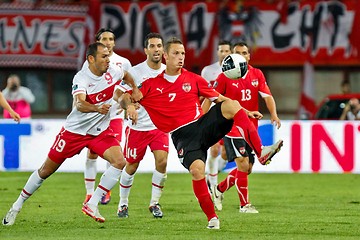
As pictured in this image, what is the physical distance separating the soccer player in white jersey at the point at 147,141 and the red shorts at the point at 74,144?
3.90 ft

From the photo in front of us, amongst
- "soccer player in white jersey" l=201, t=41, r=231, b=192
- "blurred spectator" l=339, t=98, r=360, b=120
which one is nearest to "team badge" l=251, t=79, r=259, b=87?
"soccer player in white jersey" l=201, t=41, r=231, b=192

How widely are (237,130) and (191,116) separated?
235 centimetres

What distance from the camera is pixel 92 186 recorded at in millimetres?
16438

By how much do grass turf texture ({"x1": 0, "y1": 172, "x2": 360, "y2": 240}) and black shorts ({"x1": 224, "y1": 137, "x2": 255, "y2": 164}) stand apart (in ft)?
2.30

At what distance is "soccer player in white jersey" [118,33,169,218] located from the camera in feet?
49.8

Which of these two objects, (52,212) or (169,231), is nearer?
(169,231)

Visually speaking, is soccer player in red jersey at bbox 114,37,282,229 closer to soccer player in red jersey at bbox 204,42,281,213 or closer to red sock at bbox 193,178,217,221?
red sock at bbox 193,178,217,221

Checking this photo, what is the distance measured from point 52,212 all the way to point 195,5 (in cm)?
1617

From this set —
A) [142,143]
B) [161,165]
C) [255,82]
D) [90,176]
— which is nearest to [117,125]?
[90,176]

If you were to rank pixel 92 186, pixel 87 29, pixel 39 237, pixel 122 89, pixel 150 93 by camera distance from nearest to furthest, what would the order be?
pixel 39 237 → pixel 150 93 → pixel 122 89 → pixel 92 186 → pixel 87 29

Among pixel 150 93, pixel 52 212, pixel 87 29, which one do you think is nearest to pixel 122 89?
pixel 150 93

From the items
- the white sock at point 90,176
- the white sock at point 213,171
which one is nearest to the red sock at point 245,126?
the white sock at point 90,176

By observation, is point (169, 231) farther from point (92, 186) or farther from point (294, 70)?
point (294, 70)

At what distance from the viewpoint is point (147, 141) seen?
15.4 m
